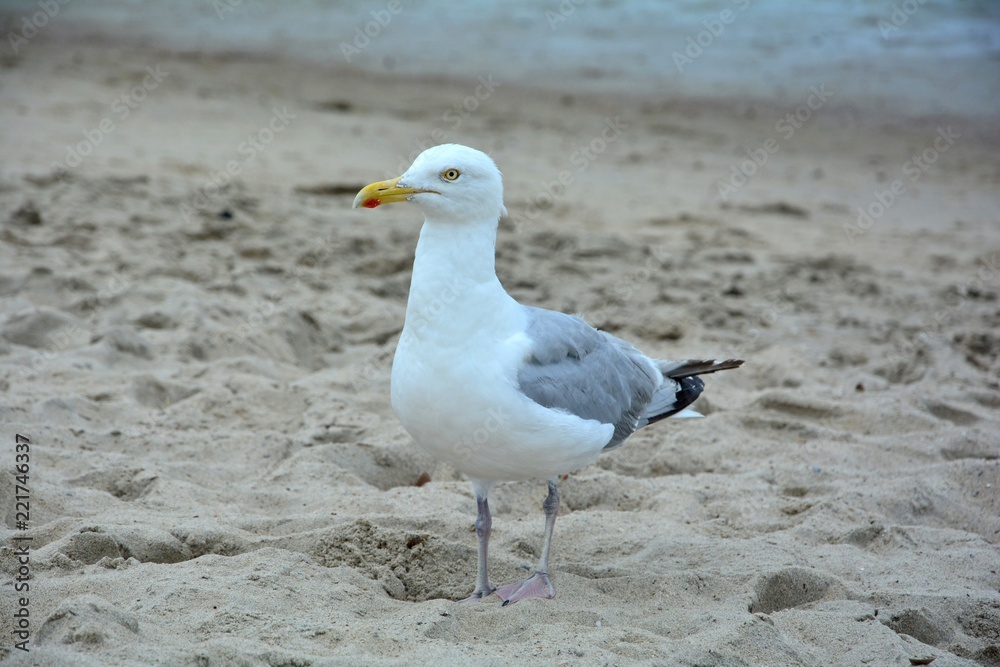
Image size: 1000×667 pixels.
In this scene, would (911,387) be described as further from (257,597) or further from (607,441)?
(257,597)

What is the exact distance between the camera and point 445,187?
3236 mm

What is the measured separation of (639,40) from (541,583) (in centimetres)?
1415

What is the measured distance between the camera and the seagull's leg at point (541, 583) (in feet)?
10.8

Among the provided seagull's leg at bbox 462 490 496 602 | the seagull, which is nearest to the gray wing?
the seagull

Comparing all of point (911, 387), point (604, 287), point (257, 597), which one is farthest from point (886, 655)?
point (604, 287)

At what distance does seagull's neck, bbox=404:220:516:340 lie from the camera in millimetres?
3234

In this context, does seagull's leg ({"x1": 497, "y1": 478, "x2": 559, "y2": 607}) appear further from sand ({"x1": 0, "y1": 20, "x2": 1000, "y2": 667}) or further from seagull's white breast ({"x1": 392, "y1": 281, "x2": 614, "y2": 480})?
seagull's white breast ({"x1": 392, "y1": 281, "x2": 614, "y2": 480})

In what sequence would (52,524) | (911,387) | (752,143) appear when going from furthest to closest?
(752,143) → (911,387) → (52,524)

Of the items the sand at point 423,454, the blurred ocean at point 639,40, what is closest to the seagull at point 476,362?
the sand at point 423,454

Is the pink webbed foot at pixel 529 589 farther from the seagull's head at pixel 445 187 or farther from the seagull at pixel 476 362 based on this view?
the seagull's head at pixel 445 187

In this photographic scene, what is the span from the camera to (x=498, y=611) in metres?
3.15

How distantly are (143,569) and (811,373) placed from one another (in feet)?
12.5

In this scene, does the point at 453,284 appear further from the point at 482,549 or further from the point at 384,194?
the point at 482,549

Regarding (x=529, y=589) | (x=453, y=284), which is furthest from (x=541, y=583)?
(x=453, y=284)
